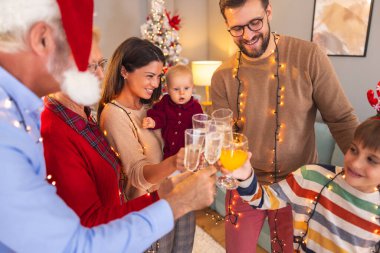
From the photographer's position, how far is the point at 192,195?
A: 969 mm

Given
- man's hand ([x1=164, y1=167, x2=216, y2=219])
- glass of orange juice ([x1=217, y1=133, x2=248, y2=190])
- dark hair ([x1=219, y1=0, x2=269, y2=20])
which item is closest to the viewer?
man's hand ([x1=164, y1=167, x2=216, y2=219])

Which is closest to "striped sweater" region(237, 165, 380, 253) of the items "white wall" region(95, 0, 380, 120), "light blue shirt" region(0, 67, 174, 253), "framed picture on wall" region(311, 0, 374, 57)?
"light blue shirt" region(0, 67, 174, 253)

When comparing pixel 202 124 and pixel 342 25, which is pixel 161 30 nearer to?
pixel 342 25

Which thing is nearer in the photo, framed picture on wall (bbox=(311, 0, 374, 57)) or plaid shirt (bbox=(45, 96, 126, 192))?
plaid shirt (bbox=(45, 96, 126, 192))

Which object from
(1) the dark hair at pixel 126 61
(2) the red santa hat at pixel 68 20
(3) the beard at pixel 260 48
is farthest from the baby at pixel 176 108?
(2) the red santa hat at pixel 68 20

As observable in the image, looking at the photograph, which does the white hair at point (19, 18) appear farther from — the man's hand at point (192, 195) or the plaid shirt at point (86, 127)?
the man's hand at point (192, 195)

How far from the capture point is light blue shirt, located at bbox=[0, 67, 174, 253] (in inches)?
27.2

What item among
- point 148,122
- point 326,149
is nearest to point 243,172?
point 148,122

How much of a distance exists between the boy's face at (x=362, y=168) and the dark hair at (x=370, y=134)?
2 centimetres

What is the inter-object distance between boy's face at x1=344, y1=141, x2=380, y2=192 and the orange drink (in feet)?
1.42

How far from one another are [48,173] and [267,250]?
7.26ft

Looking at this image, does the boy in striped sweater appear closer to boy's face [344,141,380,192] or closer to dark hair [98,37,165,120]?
boy's face [344,141,380,192]

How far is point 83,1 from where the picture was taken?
81 cm

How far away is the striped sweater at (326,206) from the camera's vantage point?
1184 mm
